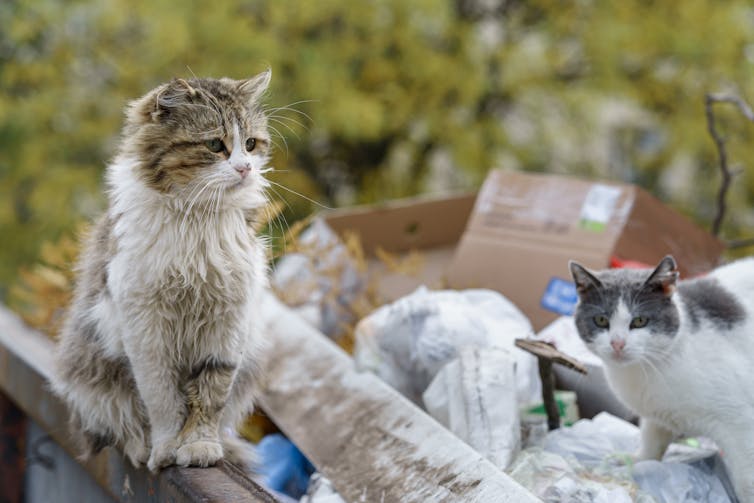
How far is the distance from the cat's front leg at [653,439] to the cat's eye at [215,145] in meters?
1.15

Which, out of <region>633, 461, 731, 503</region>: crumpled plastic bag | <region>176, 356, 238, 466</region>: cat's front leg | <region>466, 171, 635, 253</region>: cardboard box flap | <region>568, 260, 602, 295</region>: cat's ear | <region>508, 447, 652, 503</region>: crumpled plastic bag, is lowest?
<region>633, 461, 731, 503</region>: crumpled plastic bag

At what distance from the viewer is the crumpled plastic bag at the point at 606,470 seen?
187cm

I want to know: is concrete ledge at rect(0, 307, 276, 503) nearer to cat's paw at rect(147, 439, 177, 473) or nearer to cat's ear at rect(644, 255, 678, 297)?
cat's paw at rect(147, 439, 177, 473)

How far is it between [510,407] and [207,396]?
72 centimetres

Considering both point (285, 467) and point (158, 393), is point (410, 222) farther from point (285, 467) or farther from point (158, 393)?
point (158, 393)

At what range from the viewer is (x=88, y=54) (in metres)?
5.29

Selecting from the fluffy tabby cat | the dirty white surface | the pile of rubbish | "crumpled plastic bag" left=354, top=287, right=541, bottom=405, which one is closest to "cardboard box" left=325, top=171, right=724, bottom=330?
the pile of rubbish

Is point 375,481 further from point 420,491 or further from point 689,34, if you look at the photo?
point 689,34

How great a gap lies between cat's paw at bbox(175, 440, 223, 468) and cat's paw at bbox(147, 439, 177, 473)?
2cm

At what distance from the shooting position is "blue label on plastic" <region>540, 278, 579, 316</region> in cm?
268

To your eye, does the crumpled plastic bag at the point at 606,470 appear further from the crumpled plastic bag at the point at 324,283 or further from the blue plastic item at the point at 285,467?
the crumpled plastic bag at the point at 324,283

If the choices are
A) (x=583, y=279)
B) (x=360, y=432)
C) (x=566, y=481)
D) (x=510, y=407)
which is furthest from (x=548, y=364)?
(x=360, y=432)

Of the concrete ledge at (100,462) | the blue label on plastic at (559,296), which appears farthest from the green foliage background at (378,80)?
the blue label on plastic at (559,296)

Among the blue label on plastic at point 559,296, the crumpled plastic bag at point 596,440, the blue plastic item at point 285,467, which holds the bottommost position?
the blue plastic item at point 285,467
